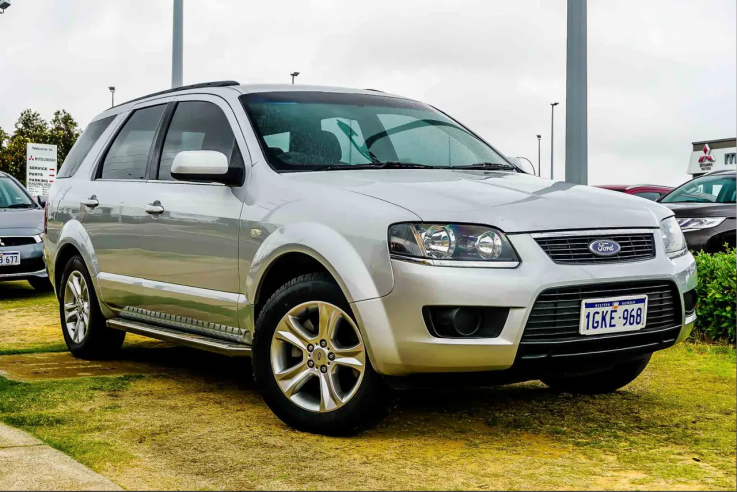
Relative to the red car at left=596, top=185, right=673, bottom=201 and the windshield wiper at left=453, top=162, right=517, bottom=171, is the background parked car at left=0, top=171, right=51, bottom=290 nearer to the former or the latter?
the windshield wiper at left=453, top=162, right=517, bottom=171

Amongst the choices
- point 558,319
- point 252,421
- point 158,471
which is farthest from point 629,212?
point 158,471

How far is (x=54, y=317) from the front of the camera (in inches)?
389

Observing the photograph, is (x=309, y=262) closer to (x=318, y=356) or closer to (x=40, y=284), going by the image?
(x=318, y=356)

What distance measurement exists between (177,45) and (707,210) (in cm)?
849

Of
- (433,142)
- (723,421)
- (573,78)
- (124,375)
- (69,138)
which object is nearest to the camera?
(723,421)

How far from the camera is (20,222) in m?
11.6

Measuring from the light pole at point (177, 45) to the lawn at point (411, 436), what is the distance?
31.0 feet

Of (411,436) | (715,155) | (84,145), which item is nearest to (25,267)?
(84,145)

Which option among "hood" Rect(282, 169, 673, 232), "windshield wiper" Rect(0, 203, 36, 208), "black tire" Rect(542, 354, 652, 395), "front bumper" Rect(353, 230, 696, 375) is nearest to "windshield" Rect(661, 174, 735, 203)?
"black tire" Rect(542, 354, 652, 395)

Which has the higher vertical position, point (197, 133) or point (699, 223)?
point (197, 133)

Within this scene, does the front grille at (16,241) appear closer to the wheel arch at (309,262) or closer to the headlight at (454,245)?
the wheel arch at (309,262)

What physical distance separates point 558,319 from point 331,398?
1.11 m

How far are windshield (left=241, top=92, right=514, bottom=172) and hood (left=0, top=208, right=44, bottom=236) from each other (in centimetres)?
662

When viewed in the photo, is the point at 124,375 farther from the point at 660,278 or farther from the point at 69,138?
the point at 69,138
